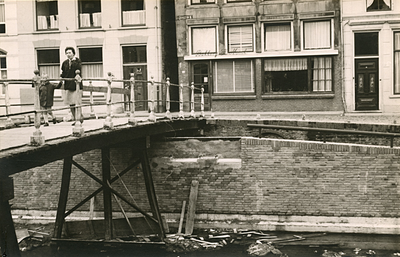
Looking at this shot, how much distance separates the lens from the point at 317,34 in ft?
66.7

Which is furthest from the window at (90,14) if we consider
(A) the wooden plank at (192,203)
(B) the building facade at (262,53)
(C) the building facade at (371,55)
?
(A) the wooden plank at (192,203)

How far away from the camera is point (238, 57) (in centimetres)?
2084

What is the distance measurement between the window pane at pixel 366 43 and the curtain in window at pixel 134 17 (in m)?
8.90

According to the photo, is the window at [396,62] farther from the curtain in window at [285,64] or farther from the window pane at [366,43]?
the curtain in window at [285,64]

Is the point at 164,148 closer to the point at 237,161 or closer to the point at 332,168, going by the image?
the point at 237,161

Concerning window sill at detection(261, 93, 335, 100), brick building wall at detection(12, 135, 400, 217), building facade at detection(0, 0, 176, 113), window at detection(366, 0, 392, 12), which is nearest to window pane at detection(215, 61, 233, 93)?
window sill at detection(261, 93, 335, 100)

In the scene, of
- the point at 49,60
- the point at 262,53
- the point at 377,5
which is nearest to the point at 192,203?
the point at 262,53

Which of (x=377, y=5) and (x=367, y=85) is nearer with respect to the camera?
(x=377, y=5)

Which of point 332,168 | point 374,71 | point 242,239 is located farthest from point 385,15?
point 242,239

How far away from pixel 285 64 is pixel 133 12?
6.89m

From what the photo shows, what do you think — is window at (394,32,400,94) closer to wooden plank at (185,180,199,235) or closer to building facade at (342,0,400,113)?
building facade at (342,0,400,113)

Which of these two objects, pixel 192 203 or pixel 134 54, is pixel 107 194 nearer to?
pixel 192 203

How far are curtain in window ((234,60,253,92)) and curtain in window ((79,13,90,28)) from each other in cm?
670

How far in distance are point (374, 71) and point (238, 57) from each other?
17.9ft
